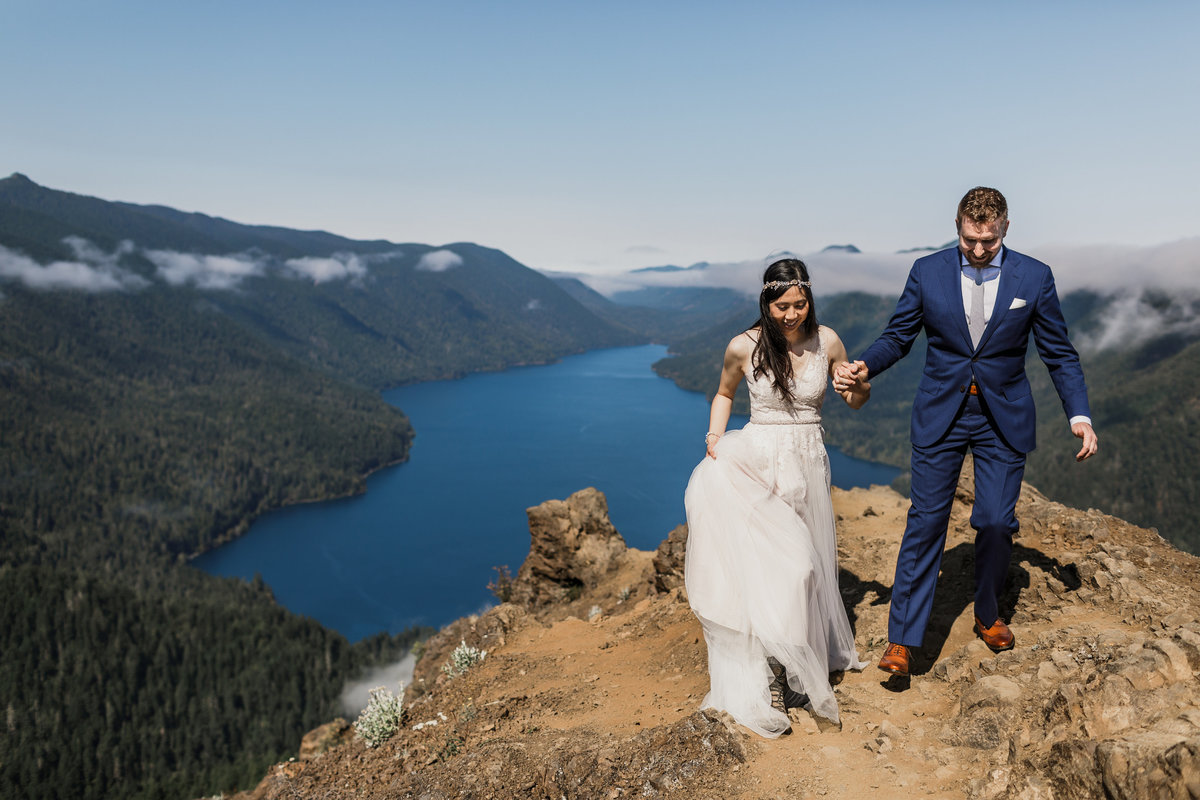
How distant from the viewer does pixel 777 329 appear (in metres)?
5.32

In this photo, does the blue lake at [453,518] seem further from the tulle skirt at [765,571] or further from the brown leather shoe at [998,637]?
the tulle skirt at [765,571]

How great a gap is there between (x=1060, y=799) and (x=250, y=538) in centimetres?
17541

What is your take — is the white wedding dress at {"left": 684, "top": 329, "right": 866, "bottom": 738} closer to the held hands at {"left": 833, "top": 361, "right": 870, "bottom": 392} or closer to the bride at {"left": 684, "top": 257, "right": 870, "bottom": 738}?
the bride at {"left": 684, "top": 257, "right": 870, "bottom": 738}

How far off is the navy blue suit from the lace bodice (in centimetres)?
40

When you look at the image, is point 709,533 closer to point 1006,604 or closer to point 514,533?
point 1006,604

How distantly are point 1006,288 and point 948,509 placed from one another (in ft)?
5.39

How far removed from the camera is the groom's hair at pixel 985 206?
463cm

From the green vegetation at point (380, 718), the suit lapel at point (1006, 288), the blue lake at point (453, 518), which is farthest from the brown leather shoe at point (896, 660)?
the blue lake at point (453, 518)

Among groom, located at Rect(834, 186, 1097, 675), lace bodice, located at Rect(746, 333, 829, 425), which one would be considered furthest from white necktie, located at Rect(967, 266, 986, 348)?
lace bodice, located at Rect(746, 333, 829, 425)

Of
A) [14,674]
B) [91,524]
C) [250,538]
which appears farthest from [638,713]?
[91,524]

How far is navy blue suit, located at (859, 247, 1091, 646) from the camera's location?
471 centimetres

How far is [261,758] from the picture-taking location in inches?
3250

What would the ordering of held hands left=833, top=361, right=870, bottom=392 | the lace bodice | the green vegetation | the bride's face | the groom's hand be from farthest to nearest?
the green vegetation
the lace bodice
the bride's face
held hands left=833, top=361, right=870, bottom=392
the groom's hand

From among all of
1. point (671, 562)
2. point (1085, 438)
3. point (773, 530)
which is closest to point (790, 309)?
point (773, 530)
